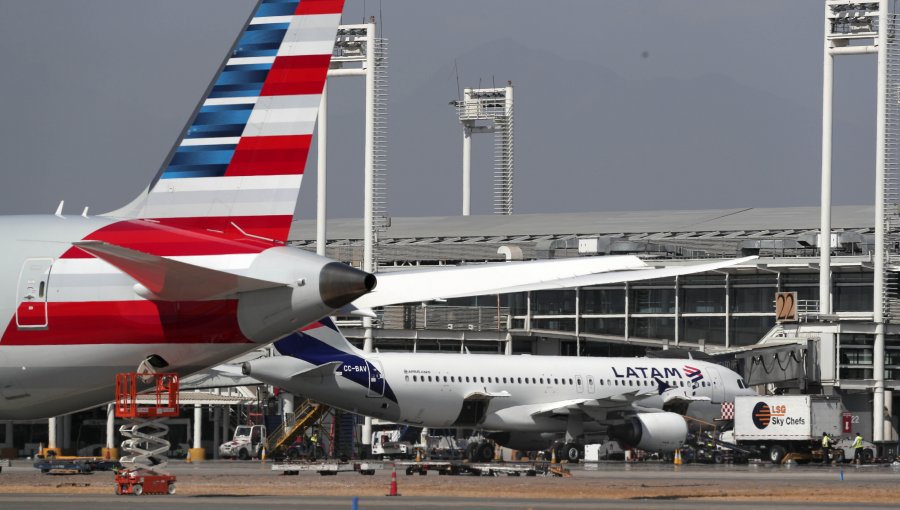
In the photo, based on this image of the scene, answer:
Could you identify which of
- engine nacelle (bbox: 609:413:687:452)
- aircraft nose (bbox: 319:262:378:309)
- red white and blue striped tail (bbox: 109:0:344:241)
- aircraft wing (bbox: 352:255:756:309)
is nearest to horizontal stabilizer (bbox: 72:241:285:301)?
aircraft nose (bbox: 319:262:378:309)

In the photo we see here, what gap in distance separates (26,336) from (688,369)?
44.0m

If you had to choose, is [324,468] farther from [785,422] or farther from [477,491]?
[785,422]

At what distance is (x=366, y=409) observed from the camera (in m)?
52.7

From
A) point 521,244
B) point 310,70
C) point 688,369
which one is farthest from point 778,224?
point 310,70

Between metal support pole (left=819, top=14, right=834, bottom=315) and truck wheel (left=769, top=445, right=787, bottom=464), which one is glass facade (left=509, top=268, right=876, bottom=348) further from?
truck wheel (left=769, top=445, right=787, bottom=464)

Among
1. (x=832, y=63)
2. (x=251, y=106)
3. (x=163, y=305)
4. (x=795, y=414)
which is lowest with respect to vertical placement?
(x=795, y=414)

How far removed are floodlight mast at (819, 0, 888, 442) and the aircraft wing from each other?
51.6m

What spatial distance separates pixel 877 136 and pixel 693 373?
15835 mm

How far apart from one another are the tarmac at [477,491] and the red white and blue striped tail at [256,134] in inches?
210

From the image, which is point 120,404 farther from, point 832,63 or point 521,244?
point 521,244

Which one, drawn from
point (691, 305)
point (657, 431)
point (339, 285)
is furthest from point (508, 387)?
point (339, 285)

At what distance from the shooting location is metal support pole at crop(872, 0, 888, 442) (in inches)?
2638

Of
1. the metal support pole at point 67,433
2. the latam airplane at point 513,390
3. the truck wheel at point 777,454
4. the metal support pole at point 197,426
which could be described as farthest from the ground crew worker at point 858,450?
the metal support pole at point 67,433

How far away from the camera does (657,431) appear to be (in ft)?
183
